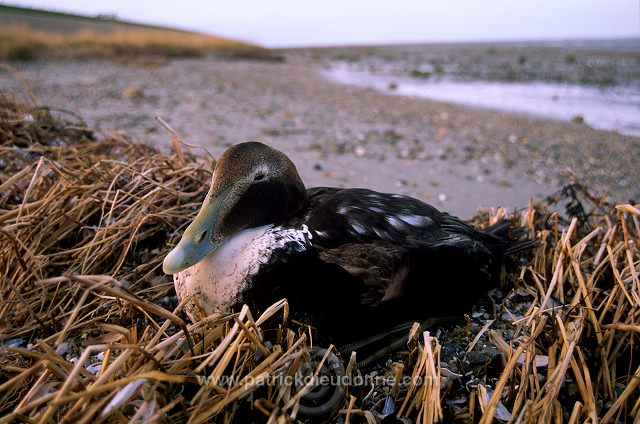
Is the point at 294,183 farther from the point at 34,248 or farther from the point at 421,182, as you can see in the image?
the point at 421,182

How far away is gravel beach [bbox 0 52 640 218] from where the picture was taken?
4.77 metres

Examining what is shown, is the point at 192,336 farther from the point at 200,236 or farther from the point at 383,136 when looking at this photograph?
the point at 383,136

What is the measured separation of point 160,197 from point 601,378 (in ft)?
7.70

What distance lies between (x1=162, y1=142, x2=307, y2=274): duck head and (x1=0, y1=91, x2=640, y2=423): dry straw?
29 cm

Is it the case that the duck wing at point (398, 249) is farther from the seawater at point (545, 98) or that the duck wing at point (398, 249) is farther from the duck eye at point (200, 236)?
the seawater at point (545, 98)

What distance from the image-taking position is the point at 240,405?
1.52m

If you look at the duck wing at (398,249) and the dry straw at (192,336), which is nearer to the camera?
the dry straw at (192,336)

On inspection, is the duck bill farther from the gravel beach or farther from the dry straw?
the gravel beach

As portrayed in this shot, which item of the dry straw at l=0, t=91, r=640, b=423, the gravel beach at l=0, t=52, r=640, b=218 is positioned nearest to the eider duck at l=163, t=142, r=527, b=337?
the dry straw at l=0, t=91, r=640, b=423

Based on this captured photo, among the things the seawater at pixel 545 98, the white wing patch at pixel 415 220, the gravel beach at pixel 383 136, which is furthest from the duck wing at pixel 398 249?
the seawater at pixel 545 98

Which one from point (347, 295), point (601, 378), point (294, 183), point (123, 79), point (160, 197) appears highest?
point (123, 79)

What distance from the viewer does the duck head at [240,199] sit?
179 centimetres

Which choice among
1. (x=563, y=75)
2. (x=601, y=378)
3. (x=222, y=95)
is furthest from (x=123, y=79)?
(x=563, y=75)

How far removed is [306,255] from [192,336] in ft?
1.67
